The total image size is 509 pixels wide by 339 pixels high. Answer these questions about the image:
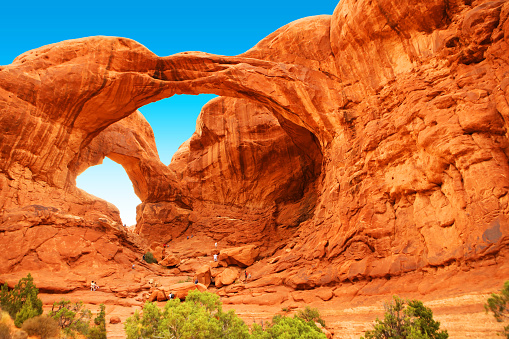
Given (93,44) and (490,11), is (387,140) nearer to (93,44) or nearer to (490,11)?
(490,11)

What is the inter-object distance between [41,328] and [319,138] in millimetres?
16899

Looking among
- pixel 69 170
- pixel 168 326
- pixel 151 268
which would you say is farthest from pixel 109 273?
pixel 168 326

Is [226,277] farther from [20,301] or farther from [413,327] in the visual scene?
[413,327]

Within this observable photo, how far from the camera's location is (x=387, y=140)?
15602 millimetres

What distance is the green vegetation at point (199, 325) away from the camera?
8.30m

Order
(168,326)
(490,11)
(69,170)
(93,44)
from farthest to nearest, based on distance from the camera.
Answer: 1. (69,170)
2. (93,44)
3. (490,11)
4. (168,326)

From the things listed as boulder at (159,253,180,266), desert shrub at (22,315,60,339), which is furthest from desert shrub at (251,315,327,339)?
boulder at (159,253,180,266)

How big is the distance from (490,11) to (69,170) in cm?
2515

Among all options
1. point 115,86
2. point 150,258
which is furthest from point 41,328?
point 115,86

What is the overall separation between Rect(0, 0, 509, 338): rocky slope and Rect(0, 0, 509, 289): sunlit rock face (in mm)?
75

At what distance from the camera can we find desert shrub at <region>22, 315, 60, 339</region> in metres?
9.99

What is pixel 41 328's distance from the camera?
10.1 m

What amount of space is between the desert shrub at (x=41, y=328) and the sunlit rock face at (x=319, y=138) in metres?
7.90

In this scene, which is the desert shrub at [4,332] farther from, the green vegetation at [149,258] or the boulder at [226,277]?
the green vegetation at [149,258]
